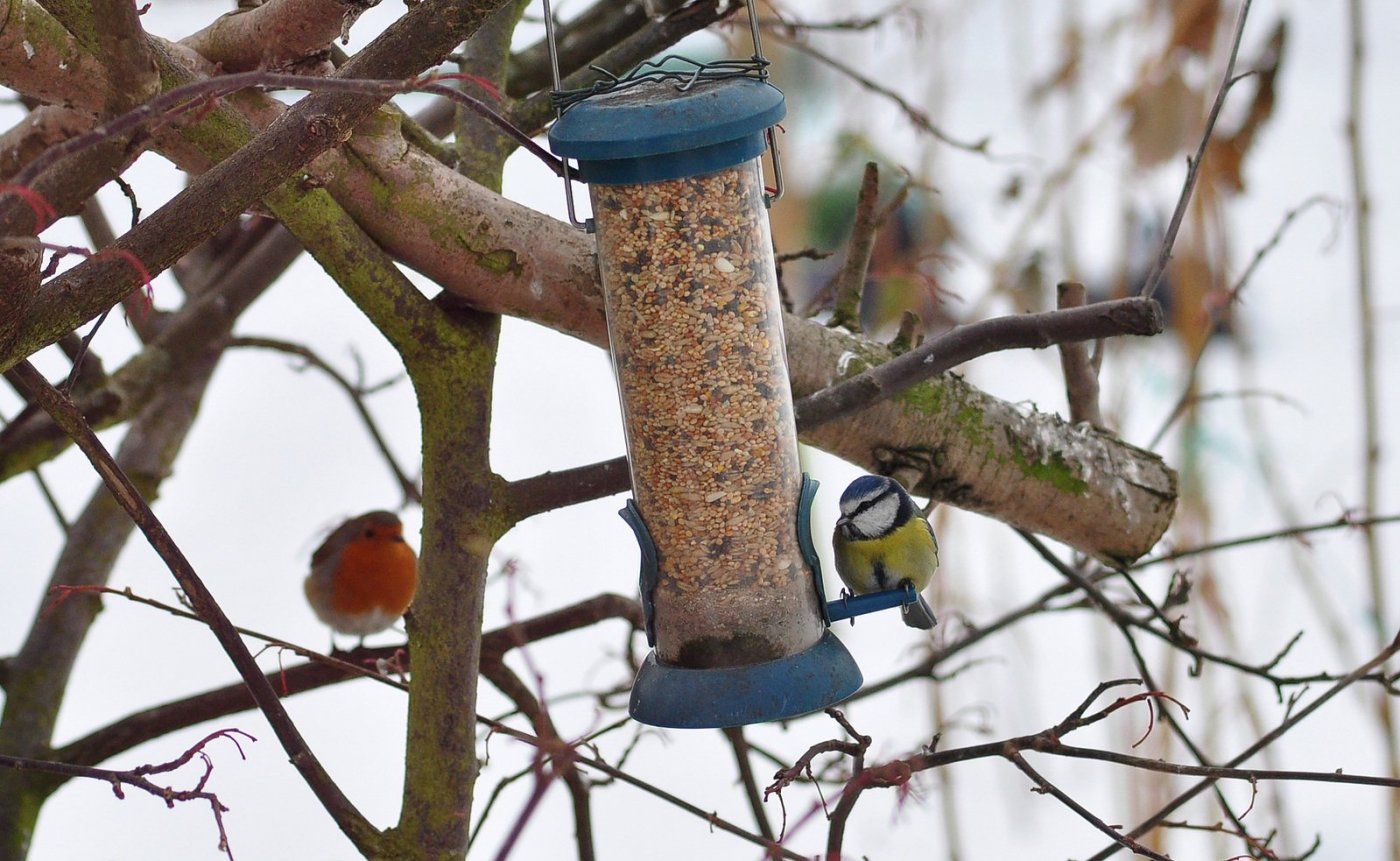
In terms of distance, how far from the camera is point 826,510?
105 inches

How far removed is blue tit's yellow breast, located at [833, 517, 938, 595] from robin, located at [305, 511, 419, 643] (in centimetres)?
126

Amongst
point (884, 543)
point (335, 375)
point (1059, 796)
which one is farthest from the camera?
point (335, 375)

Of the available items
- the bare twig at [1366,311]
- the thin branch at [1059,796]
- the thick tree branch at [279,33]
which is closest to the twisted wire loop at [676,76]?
the thick tree branch at [279,33]

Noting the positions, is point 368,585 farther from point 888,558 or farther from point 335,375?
point 888,558

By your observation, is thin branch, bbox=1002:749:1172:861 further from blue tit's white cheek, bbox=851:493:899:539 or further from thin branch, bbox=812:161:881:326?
thin branch, bbox=812:161:881:326

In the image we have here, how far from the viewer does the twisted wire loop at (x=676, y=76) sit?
1.15m

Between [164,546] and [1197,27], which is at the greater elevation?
[1197,27]

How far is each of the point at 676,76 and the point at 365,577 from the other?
5.28ft

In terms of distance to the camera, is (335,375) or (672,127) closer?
(672,127)

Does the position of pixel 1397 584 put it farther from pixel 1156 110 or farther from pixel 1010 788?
pixel 1156 110

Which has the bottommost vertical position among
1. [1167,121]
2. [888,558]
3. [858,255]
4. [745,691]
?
[745,691]

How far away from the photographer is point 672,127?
3.53 ft

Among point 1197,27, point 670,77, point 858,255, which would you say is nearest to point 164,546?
point 670,77

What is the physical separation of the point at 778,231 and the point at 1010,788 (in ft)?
5.52
